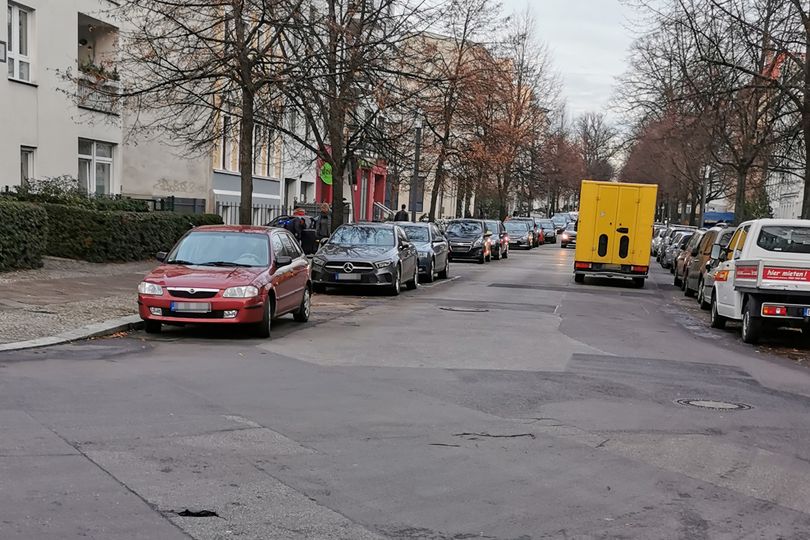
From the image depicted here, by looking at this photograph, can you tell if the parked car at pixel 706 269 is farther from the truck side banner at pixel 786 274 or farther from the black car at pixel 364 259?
the black car at pixel 364 259

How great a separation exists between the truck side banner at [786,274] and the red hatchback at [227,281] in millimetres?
7003

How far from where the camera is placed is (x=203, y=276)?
12375 mm

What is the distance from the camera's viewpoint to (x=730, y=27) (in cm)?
2141

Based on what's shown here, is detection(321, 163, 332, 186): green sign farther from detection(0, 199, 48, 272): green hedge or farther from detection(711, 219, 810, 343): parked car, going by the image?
detection(711, 219, 810, 343): parked car

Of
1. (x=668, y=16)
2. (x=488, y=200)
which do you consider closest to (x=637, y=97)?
(x=668, y=16)

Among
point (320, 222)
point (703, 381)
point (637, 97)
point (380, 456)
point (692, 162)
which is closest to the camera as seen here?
point (380, 456)

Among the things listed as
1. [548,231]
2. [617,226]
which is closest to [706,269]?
[617,226]

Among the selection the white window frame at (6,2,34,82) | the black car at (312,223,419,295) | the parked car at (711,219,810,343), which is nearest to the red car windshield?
the black car at (312,223,419,295)

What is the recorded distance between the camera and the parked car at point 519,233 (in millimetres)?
53500

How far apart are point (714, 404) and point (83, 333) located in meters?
7.58

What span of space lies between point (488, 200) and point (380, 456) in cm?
7164

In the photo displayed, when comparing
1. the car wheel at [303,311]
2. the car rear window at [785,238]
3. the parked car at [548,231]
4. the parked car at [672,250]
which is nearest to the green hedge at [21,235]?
the car wheel at [303,311]

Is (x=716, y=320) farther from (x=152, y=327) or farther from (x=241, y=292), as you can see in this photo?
(x=152, y=327)

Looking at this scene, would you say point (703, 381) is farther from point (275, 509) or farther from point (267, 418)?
point (275, 509)
